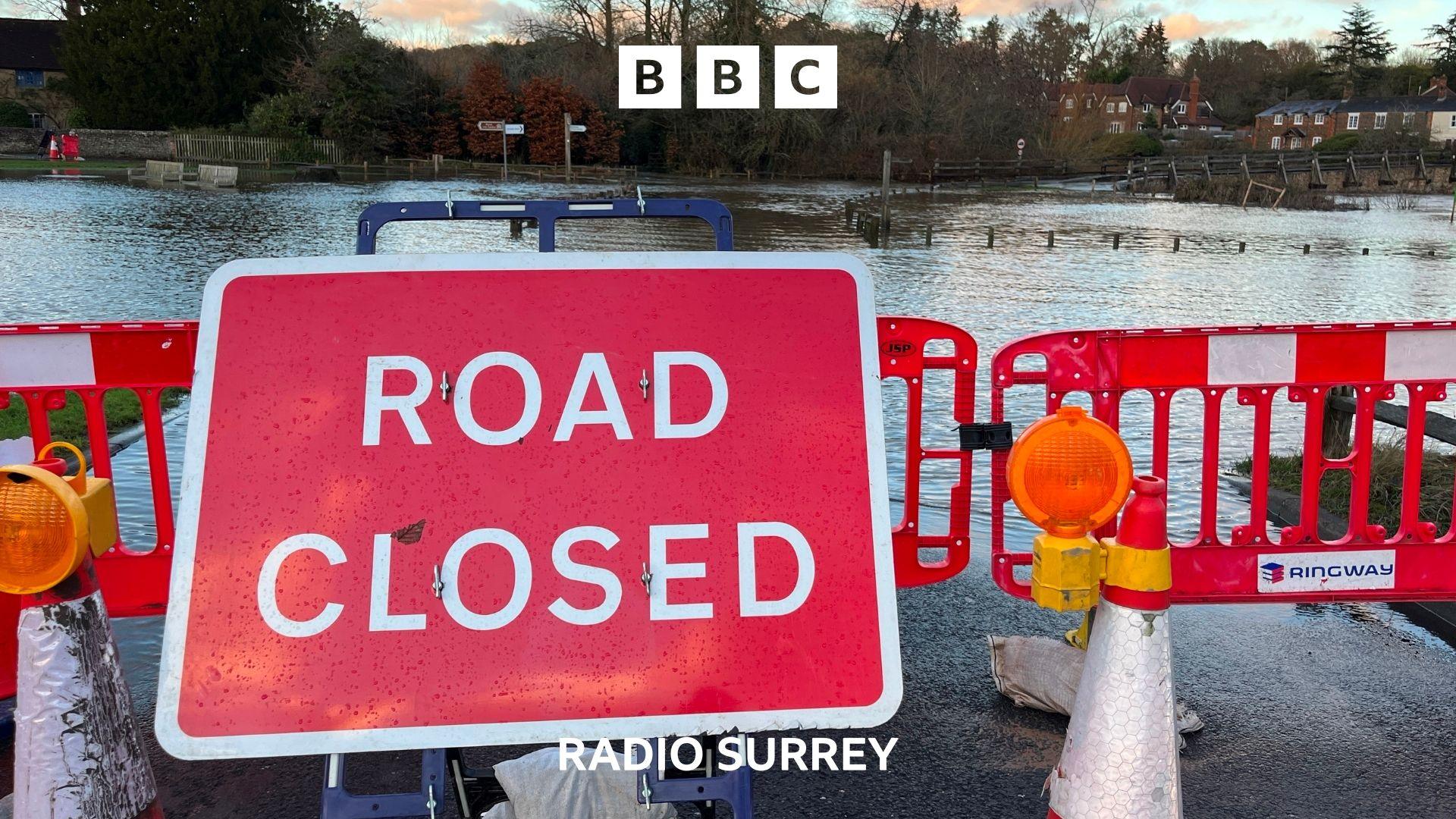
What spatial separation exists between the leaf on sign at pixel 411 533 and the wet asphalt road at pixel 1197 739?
4.29 feet


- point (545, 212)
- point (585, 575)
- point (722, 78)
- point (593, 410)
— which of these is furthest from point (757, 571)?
point (722, 78)

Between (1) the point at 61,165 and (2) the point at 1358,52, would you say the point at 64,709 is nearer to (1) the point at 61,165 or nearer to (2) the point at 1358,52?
(1) the point at 61,165

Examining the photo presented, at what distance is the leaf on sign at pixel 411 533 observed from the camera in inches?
90.3

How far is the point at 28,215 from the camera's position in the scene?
2467 centimetres

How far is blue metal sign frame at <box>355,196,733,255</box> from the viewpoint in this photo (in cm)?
302

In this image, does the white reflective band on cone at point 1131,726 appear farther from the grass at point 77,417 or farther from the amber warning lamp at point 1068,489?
the grass at point 77,417

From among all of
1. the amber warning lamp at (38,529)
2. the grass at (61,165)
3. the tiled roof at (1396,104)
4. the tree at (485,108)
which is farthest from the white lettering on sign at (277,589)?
the tiled roof at (1396,104)

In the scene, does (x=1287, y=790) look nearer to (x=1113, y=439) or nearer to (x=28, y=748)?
(x=1113, y=439)

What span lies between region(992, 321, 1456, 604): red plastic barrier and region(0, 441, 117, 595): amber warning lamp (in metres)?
2.48

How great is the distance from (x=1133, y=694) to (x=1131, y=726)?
63mm

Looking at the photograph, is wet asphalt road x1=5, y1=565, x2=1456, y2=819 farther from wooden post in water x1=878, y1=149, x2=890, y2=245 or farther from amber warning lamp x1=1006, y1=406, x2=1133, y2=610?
wooden post in water x1=878, y1=149, x2=890, y2=245

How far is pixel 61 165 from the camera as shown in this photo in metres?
46.2

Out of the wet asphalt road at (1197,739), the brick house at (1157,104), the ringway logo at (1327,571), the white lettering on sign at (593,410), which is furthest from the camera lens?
the brick house at (1157,104)

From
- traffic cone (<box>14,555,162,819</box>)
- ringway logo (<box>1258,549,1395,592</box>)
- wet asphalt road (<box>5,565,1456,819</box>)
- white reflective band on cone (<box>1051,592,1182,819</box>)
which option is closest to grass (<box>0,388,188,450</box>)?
wet asphalt road (<box>5,565,1456,819</box>)
